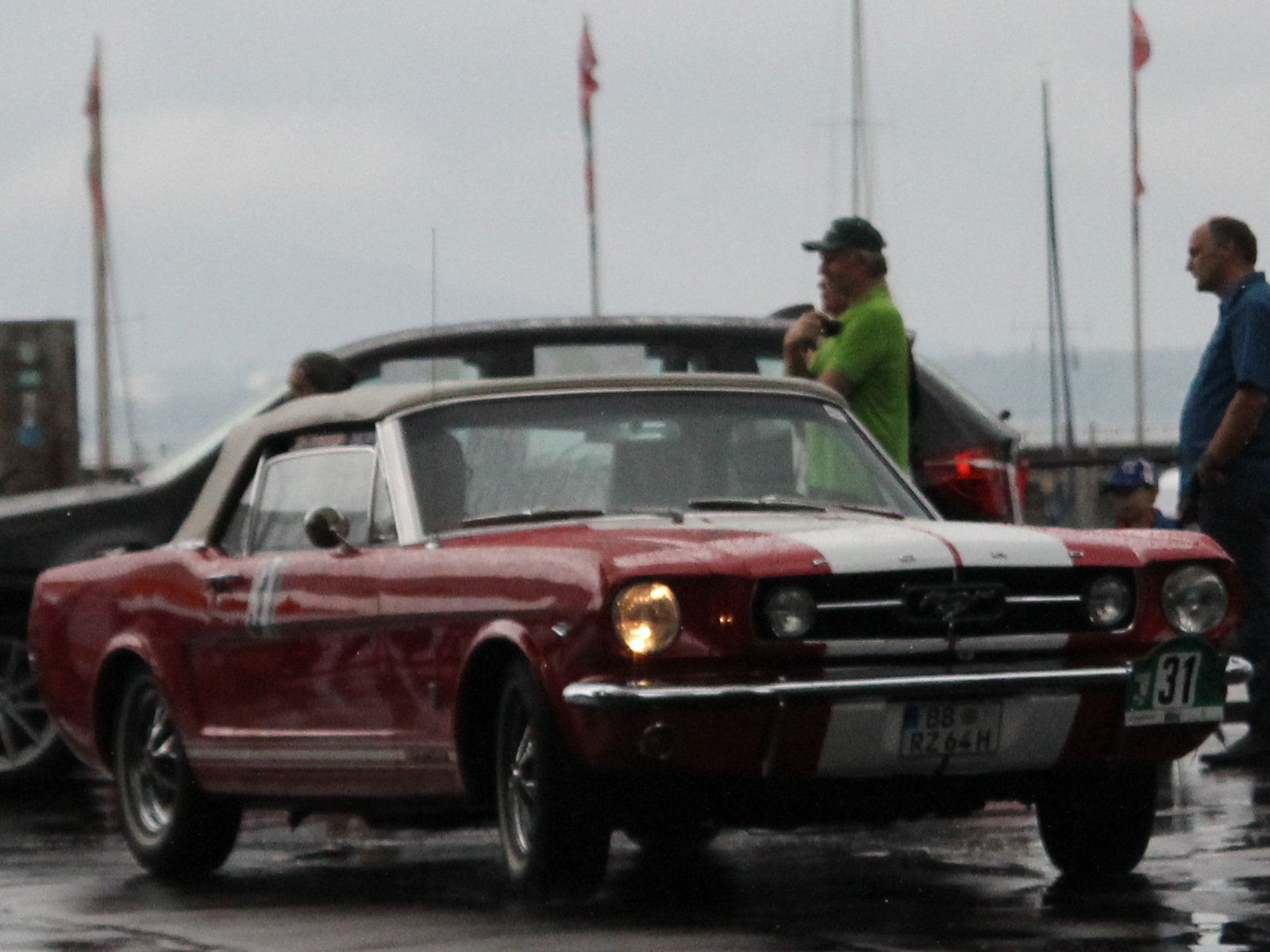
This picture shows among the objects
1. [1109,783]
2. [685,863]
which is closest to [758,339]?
[685,863]

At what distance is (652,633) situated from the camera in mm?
7629

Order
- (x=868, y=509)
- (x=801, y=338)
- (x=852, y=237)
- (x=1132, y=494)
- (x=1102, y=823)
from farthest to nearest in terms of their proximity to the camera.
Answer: (x=1132, y=494), (x=852, y=237), (x=801, y=338), (x=868, y=509), (x=1102, y=823)

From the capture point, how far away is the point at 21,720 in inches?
520

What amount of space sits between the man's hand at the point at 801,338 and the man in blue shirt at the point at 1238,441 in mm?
1506

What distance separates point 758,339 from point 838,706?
16.0 feet

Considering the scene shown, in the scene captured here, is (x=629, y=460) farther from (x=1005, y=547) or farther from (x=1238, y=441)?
(x=1238, y=441)

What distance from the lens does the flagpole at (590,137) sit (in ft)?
196

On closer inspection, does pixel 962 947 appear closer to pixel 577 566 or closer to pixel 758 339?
pixel 577 566

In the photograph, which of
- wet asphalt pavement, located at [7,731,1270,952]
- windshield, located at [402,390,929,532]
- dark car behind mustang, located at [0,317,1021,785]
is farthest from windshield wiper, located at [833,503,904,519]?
dark car behind mustang, located at [0,317,1021,785]

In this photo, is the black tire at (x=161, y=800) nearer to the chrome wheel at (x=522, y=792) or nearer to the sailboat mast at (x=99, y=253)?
the chrome wheel at (x=522, y=792)

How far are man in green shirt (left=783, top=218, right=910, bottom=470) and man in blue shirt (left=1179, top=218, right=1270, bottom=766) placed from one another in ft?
3.81

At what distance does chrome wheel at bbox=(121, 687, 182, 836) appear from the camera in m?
9.85

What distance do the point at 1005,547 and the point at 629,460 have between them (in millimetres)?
1282

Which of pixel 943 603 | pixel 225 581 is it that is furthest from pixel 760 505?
pixel 225 581
